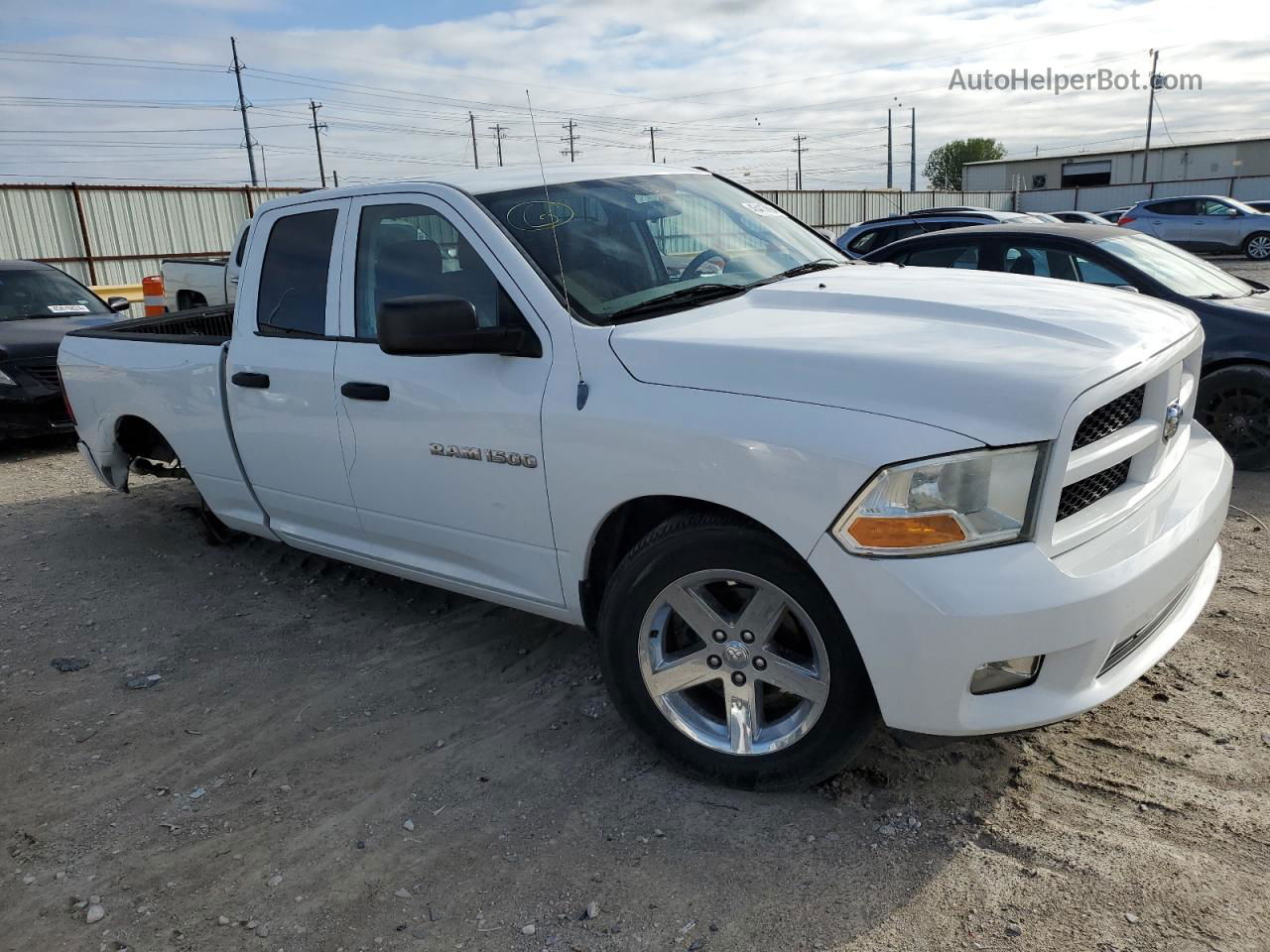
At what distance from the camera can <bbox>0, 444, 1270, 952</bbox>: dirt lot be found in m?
2.47

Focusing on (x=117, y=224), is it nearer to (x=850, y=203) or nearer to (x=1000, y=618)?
(x=1000, y=618)

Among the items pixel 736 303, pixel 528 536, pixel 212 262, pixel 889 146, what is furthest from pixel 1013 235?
pixel 889 146

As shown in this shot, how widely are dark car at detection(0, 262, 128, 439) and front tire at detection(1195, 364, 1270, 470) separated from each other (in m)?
8.61

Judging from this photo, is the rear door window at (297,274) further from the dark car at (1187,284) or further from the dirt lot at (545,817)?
the dark car at (1187,284)

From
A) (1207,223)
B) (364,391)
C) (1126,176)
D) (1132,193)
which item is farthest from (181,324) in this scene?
(1126,176)

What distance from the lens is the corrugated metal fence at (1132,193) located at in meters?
42.2

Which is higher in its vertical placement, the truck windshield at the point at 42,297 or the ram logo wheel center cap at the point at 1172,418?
the truck windshield at the point at 42,297

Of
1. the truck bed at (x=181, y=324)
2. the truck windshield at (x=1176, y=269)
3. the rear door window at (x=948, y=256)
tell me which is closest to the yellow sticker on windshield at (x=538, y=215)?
the truck bed at (x=181, y=324)

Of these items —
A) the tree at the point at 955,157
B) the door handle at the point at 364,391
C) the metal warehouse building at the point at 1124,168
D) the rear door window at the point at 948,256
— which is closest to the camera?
the door handle at the point at 364,391

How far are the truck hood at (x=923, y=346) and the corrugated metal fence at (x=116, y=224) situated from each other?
20032mm

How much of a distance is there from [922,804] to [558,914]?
1111mm

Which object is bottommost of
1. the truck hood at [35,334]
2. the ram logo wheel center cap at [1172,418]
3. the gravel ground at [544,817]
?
the gravel ground at [544,817]

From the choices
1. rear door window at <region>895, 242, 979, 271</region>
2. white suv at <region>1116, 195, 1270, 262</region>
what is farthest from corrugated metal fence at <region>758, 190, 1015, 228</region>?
rear door window at <region>895, 242, 979, 271</region>

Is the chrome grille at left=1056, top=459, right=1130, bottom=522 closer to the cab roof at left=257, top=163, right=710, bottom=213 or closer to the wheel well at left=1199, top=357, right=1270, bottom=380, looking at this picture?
the cab roof at left=257, top=163, right=710, bottom=213
